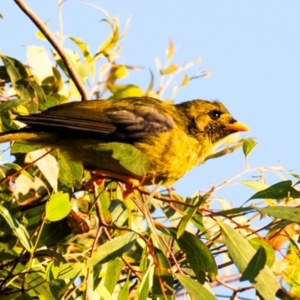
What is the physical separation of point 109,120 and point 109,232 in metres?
0.93

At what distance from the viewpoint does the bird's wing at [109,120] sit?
497 centimetres

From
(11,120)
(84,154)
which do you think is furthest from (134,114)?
(11,120)

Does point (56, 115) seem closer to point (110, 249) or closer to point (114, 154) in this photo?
point (114, 154)

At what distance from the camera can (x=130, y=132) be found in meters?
5.17

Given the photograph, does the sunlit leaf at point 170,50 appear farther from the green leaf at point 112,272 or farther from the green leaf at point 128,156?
the green leaf at point 112,272

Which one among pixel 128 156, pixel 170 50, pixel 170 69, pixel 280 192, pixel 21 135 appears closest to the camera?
pixel 280 192

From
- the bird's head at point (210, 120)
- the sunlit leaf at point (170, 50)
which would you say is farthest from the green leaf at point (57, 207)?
the sunlit leaf at point (170, 50)

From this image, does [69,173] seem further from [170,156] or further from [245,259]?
[245,259]

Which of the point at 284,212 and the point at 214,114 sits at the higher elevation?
the point at 284,212

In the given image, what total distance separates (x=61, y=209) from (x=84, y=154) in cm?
123

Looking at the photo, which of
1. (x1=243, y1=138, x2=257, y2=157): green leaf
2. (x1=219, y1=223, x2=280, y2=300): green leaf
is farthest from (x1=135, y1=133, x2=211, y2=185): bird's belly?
(x1=219, y1=223, x2=280, y2=300): green leaf

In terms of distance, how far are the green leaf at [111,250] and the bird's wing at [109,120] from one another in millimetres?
1435

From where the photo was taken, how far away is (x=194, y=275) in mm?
4145

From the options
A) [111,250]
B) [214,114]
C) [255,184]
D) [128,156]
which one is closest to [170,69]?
[214,114]
